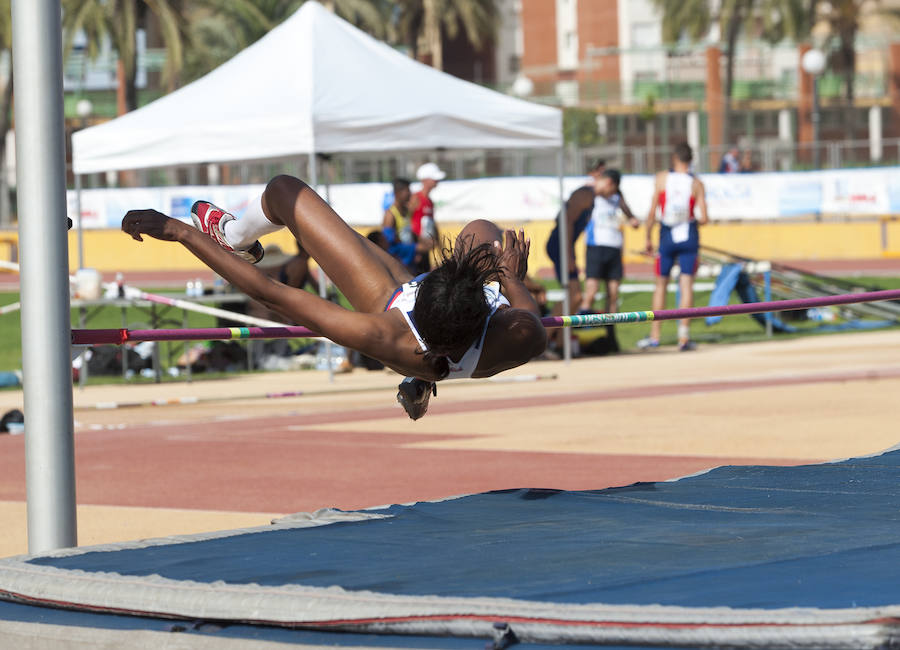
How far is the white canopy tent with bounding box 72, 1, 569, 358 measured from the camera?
13.6m

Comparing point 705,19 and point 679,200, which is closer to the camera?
point 679,200

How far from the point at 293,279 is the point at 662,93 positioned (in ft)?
154

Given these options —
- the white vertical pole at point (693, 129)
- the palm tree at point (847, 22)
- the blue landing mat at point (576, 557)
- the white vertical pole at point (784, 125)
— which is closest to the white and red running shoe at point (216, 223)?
the blue landing mat at point (576, 557)

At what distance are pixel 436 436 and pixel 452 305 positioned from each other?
5.03 meters

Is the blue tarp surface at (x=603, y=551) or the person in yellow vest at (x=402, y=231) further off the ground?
the person in yellow vest at (x=402, y=231)

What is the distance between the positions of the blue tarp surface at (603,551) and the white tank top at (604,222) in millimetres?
9685

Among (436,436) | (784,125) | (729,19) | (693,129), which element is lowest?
(436,436)

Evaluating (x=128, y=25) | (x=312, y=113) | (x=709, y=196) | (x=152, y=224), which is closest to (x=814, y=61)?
(x=709, y=196)

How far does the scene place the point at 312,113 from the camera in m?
13.4

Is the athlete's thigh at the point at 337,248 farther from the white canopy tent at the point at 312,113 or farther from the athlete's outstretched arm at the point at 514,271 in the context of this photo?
the white canopy tent at the point at 312,113

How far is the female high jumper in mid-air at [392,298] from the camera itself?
5262 millimetres

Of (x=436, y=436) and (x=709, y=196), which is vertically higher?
(x=709, y=196)

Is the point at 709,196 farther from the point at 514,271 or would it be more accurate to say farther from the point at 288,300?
the point at 288,300

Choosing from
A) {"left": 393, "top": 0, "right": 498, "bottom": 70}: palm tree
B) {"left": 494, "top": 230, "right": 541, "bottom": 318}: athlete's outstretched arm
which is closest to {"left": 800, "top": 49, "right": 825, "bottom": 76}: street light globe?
{"left": 393, "top": 0, "right": 498, "bottom": 70}: palm tree
